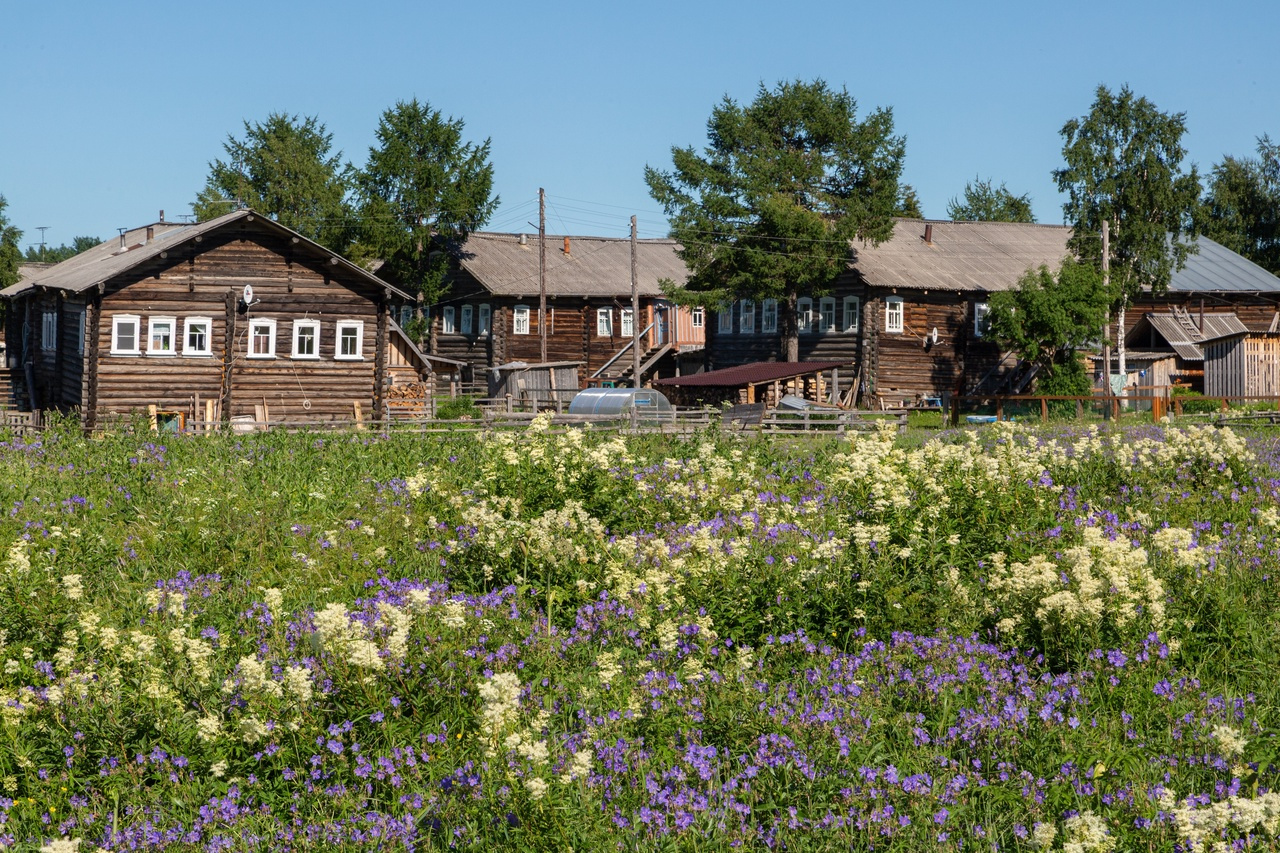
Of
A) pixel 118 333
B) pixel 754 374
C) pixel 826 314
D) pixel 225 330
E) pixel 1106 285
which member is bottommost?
pixel 754 374

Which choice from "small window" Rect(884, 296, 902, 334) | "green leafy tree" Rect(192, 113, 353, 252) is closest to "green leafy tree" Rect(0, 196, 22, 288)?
"green leafy tree" Rect(192, 113, 353, 252)

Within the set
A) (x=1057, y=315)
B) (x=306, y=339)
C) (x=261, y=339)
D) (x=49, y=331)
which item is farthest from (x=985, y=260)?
(x=49, y=331)

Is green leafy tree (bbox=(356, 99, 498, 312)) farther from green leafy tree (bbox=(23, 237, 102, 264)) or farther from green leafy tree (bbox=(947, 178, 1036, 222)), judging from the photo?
green leafy tree (bbox=(23, 237, 102, 264))

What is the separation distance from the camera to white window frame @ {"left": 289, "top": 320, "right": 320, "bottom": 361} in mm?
36562

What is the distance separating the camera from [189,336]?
35.4 meters

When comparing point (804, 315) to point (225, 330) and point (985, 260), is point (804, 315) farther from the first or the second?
point (225, 330)

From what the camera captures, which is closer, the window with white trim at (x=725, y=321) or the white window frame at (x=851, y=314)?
the white window frame at (x=851, y=314)

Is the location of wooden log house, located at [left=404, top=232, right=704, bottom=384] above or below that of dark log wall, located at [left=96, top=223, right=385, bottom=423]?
above

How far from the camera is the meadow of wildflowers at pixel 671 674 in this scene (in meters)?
5.47

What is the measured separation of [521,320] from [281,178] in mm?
22184

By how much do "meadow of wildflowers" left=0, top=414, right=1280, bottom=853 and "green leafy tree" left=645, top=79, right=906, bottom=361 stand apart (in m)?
37.7

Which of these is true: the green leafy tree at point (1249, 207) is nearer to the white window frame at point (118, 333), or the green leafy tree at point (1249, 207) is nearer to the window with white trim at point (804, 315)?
the window with white trim at point (804, 315)

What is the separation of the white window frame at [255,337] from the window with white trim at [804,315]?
22.7 m

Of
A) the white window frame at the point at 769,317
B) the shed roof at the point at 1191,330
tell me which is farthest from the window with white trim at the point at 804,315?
the shed roof at the point at 1191,330
